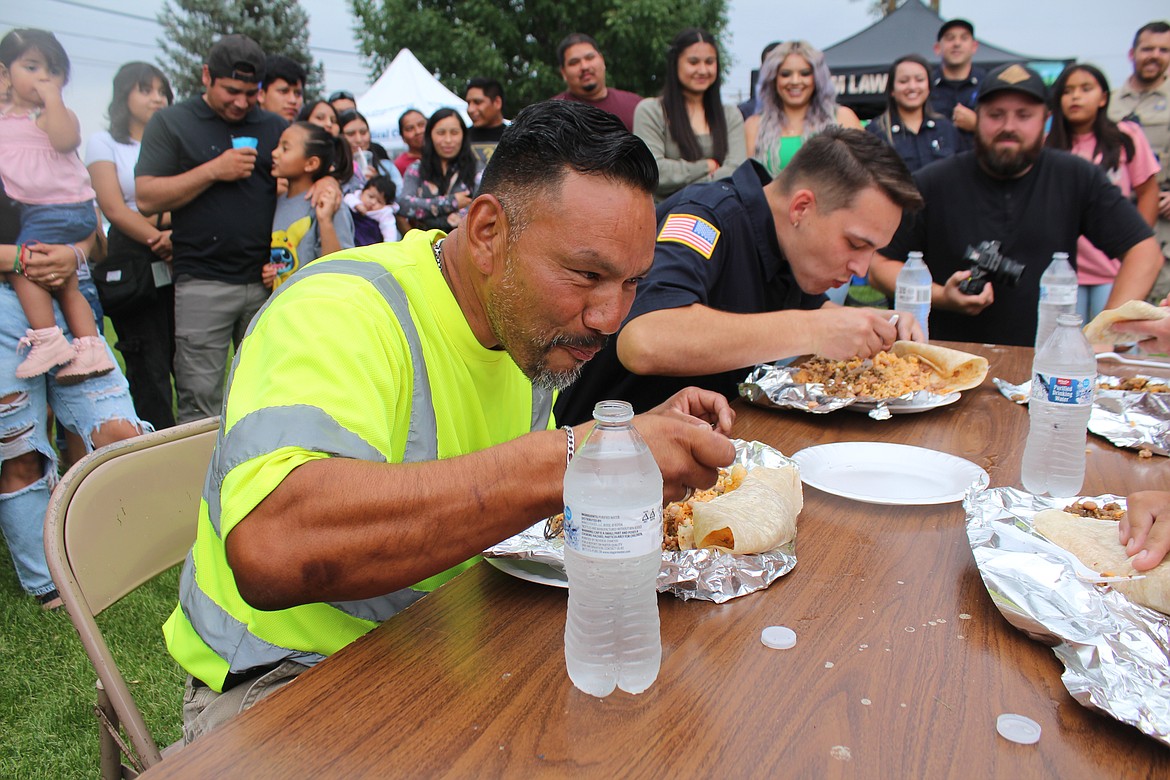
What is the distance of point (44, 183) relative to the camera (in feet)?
10.6

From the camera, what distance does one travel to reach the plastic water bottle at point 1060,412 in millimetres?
1692

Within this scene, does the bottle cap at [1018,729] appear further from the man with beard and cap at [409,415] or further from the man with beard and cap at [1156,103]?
the man with beard and cap at [1156,103]

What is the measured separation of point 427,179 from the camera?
6422 millimetres

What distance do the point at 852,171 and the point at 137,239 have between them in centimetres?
395

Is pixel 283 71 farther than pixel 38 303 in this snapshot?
Yes

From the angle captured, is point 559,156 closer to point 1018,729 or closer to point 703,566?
point 703,566

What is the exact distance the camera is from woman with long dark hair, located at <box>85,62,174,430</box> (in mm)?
4504

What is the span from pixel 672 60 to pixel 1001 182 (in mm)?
2326

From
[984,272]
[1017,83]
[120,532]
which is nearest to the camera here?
[120,532]

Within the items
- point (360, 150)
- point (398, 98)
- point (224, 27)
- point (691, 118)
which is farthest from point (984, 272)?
point (224, 27)

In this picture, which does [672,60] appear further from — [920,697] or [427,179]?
[920,697]

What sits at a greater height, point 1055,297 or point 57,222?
point 57,222

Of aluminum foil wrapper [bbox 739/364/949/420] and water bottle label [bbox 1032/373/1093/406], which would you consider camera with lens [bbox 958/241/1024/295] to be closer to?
aluminum foil wrapper [bbox 739/364/949/420]

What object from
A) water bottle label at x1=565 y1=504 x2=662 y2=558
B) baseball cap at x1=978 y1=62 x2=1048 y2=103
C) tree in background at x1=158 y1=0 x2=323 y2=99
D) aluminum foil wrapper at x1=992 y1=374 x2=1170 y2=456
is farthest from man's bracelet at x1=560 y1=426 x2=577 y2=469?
tree in background at x1=158 y1=0 x2=323 y2=99
